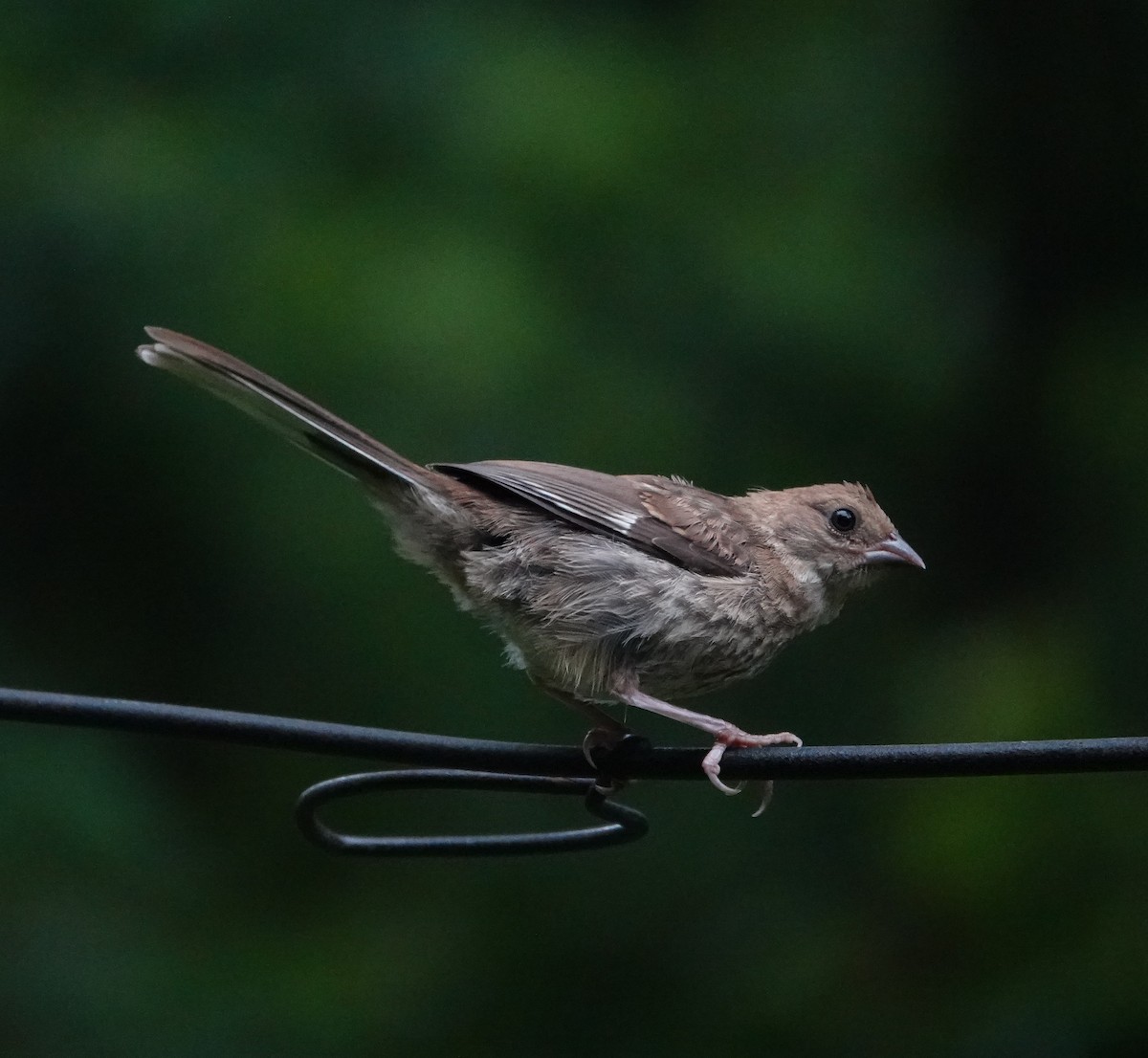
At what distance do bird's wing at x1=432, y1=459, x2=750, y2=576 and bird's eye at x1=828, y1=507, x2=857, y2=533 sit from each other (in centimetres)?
32

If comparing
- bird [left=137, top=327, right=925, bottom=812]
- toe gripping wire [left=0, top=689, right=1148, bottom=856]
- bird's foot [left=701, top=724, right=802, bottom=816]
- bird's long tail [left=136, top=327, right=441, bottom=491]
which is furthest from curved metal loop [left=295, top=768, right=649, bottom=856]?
bird's long tail [left=136, top=327, right=441, bottom=491]

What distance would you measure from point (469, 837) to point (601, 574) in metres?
1.00

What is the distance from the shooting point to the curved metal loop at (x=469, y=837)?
10.8ft

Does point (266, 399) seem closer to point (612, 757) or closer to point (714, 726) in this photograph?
point (612, 757)

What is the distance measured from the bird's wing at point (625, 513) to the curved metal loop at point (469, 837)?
93cm

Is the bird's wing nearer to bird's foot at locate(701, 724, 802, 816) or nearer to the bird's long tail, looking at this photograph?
the bird's long tail

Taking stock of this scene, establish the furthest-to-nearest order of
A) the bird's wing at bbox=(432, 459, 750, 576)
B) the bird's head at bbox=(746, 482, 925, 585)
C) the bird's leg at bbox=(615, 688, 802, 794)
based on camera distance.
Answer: the bird's head at bbox=(746, 482, 925, 585) < the bird's wing at bbox=(432, 459, 750, 576) < the bird's leg at bbox=(615, 688, 802, 794)

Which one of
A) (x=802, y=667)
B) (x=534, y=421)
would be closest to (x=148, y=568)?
(x=534, y=421)

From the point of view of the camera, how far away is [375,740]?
2701 millimetres

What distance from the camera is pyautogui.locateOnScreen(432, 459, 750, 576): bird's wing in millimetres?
4359

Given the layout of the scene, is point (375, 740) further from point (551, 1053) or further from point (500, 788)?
point (551, 1053)

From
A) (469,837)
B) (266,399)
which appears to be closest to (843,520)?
(469,837)

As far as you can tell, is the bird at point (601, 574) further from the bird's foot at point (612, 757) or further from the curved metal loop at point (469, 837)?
the curved metal loop at point (469, 837)

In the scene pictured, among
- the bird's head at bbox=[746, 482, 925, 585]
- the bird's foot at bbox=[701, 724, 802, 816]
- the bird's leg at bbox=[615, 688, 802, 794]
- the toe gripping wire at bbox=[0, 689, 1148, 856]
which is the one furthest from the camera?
the bird's head at bbox=[746, 482, 925, 585]
